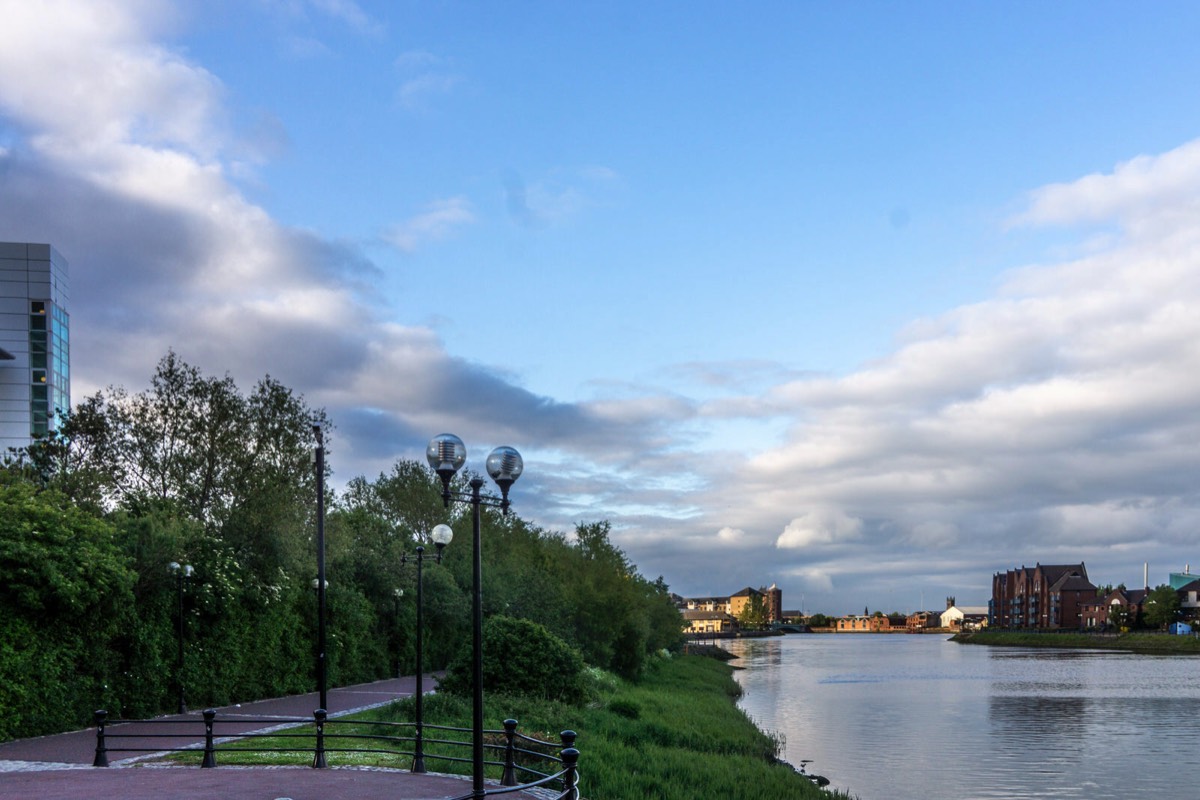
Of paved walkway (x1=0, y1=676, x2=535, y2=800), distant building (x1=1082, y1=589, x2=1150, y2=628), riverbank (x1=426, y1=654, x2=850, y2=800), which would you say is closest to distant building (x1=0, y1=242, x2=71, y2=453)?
riverbank (x1=426, y1=654, x2=850, y2=800)

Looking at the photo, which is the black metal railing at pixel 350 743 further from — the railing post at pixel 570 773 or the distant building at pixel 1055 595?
the distant building at pixel 1055 595

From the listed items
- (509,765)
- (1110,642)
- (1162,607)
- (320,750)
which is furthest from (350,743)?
(1162,607)

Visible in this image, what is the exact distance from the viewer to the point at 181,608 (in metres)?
27.5

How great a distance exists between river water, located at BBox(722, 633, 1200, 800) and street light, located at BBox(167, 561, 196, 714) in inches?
742

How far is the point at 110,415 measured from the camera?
35.9m

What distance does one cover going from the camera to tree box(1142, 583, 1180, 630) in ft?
491

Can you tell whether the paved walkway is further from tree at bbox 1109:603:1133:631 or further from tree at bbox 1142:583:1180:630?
tree at bbox 1109:603:1133:631

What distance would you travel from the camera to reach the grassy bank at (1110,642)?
416 ft

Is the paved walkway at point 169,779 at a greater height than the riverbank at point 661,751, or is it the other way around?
the paved walkway at point 169,779

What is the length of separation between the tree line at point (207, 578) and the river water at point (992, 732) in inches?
401

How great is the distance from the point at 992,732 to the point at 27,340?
7192 centimetres

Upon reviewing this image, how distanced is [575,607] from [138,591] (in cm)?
2625

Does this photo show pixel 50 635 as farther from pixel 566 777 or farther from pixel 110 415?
pixel 566 777

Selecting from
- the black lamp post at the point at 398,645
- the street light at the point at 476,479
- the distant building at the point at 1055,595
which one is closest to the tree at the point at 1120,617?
the distant building at the point at 1055,595
